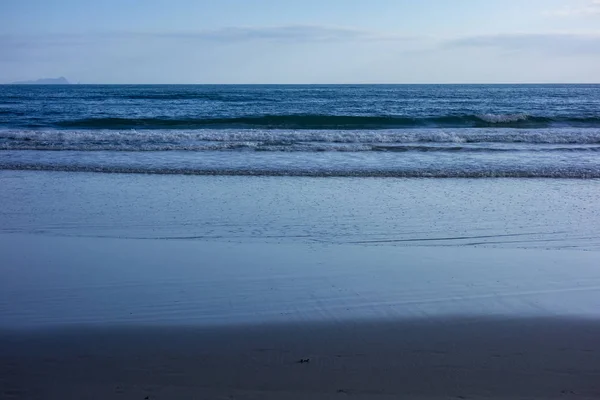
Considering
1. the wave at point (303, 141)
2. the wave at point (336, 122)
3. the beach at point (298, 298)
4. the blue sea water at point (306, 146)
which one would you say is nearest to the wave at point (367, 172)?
the blue sea water at point (306, 146)

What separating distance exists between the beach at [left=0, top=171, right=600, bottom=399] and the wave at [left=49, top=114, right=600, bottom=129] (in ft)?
63.6

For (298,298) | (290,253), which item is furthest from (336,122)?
(298,298)

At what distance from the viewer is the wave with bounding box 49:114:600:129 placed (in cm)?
3023

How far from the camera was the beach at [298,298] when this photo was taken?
4.54 m

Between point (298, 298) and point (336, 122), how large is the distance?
26.5m

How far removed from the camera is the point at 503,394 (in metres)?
4.33

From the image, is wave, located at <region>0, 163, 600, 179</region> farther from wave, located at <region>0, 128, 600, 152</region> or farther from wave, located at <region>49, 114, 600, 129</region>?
wave, located at <region>49, 114, 600, 129</region>

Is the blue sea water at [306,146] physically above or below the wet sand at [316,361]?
above

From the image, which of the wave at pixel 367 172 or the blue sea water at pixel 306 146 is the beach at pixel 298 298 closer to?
the wave at pixel 367 172

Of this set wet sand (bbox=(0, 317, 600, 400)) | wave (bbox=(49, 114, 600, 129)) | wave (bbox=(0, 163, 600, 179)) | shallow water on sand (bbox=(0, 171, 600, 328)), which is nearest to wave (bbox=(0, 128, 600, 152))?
wave (bbox=(0, 163, 600, 179))

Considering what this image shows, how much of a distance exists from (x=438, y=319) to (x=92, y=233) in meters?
5.23

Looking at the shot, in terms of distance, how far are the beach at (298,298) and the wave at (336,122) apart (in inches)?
763

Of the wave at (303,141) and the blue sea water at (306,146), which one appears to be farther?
the wave at (303,141)

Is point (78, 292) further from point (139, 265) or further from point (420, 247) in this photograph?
point (420, 247)
